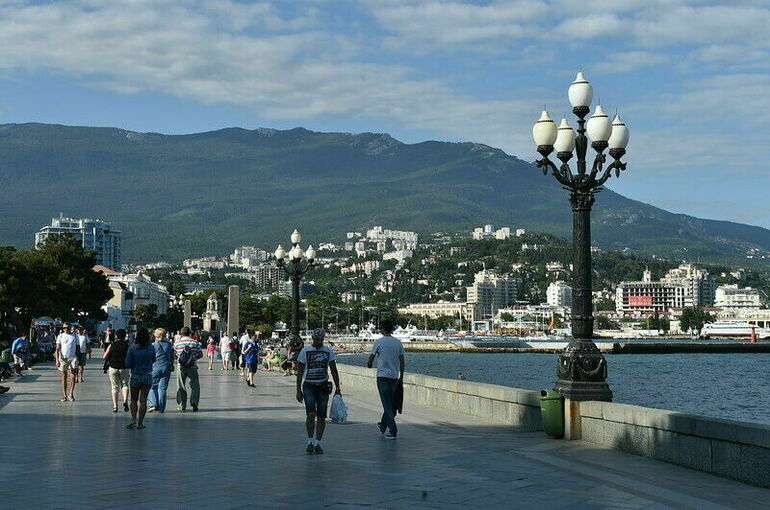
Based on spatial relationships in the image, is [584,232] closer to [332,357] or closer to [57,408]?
[332,357]

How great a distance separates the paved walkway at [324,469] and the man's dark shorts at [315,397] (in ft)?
1.79

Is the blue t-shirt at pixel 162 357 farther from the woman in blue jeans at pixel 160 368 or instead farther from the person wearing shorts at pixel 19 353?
the person wearing shorts at pixel 19 353

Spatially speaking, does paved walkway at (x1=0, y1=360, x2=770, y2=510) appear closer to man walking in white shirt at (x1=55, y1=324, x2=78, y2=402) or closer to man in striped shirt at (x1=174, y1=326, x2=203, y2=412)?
man in striped shirt at (x1=174, y1=326, x2=203, y2=412)

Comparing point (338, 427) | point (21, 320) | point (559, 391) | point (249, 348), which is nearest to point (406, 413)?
point (338, 427)

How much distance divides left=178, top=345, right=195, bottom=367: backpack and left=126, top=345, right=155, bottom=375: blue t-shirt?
2707 mm

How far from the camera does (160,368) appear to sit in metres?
18.1

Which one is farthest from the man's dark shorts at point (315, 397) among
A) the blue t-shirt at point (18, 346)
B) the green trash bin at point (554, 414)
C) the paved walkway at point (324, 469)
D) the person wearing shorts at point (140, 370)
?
the blue t-shirt at point (18, 346)

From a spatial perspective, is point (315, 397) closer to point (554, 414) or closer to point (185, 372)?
point (554, 414)

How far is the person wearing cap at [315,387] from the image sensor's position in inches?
498

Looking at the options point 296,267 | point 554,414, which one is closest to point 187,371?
point 554,414

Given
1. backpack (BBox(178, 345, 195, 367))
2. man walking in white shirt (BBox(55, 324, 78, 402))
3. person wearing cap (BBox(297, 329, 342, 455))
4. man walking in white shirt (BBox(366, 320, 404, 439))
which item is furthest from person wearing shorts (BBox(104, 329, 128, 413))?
person wearing cap (BBox(297, 329, 342, 455))

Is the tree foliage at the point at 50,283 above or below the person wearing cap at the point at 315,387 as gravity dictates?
above

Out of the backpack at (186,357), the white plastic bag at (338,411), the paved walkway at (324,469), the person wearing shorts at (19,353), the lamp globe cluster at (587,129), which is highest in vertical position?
the lamp globe cluster at (587,129)

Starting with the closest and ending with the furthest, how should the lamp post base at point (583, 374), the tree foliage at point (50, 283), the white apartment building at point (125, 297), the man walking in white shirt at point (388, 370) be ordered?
1. the lamp post base at point (583, 374)
2. the man walking in white shirt at point (388, 370)
3. the tree foliage at point (50, 283)
4. the white apartment building at point (125, 297)
